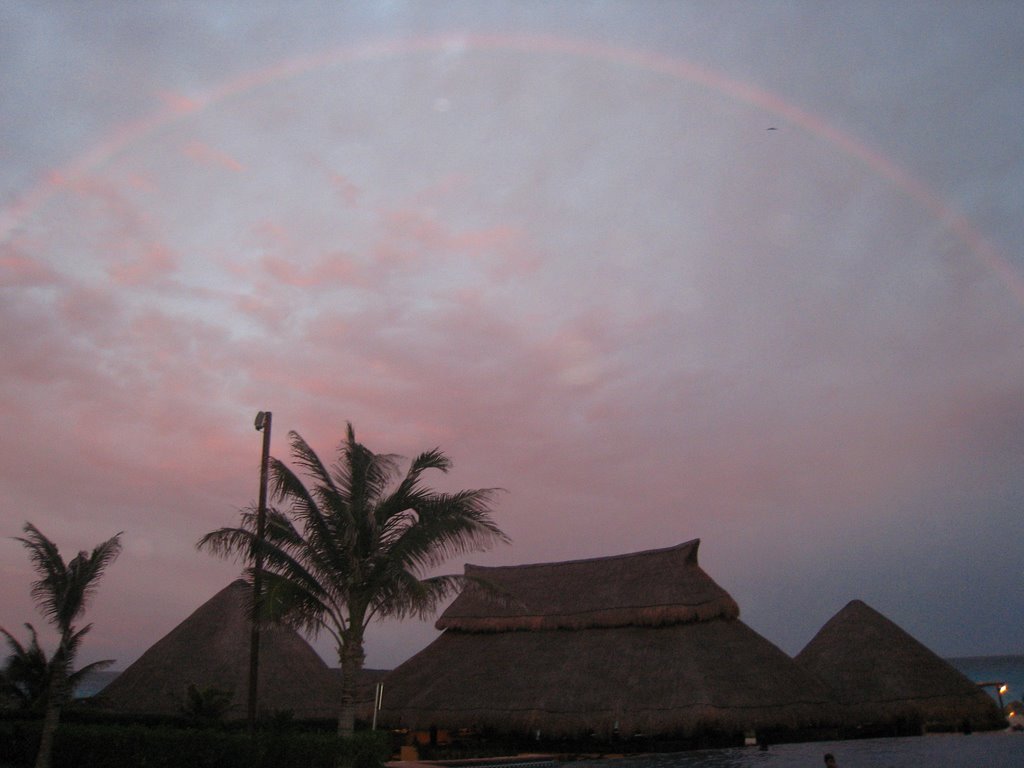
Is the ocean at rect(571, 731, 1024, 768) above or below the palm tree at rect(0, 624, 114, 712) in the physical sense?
below

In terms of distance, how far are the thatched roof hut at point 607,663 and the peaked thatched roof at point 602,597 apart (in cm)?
5

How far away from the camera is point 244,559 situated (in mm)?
16156

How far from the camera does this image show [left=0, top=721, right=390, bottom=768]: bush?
46.8ft

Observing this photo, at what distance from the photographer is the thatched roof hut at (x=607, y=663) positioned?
2167 centimetres

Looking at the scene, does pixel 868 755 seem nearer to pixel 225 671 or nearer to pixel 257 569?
pixel 257 569

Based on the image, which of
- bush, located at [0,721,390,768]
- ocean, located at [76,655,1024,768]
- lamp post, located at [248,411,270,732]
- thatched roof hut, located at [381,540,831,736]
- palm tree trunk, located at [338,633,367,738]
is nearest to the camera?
bush, located at [0,721,390,768]

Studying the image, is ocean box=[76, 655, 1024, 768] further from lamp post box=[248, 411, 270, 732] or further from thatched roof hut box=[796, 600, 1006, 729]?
lamp post box=[248, 411, 270, 732]

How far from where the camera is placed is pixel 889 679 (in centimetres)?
2559

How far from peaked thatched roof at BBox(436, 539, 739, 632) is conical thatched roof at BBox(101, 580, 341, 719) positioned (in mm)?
5077

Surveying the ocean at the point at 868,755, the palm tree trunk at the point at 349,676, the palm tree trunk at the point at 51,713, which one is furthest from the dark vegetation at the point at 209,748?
the ocean at the point at 868,755

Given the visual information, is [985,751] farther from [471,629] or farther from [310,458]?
Result: [310,458]

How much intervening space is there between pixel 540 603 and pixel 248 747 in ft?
50.0

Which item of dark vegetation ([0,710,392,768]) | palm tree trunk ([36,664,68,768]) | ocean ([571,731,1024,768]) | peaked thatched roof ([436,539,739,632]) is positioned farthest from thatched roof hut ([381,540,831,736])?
palm tree trunk ([36,664,68,768])

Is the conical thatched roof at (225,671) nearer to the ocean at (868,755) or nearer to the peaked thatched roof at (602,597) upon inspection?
the peaked thatched roof at (602,597)
